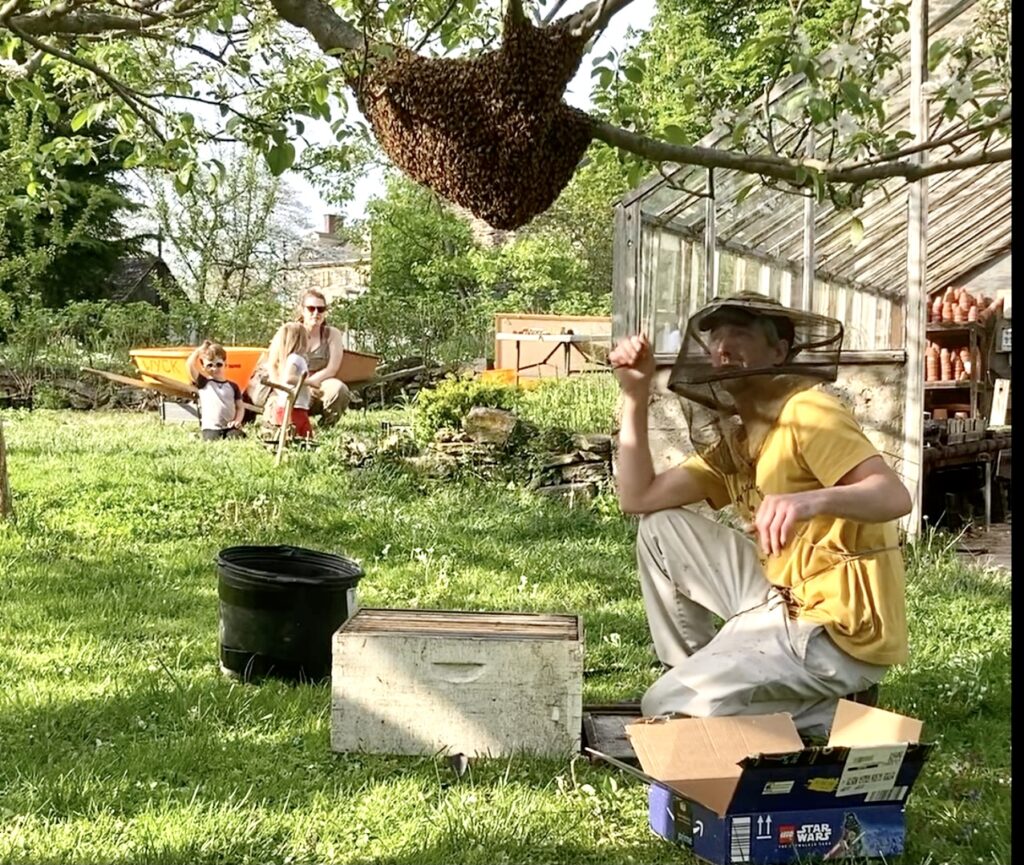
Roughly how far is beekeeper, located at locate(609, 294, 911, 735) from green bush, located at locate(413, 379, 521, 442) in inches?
211

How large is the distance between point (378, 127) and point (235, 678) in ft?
7.53

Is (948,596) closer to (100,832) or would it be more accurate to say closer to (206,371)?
(100,832)

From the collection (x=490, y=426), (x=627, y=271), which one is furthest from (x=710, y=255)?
(x=490, y=426)

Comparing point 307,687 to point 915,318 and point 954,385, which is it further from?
point 954,385

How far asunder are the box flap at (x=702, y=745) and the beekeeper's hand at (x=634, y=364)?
1.04 metres

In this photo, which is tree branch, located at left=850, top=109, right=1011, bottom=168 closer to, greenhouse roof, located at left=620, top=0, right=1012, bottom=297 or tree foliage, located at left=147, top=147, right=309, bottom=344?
greenhouse roof, located at left=620, top=0, right=1012, bottom=297

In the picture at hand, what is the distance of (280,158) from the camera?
10.6 feet

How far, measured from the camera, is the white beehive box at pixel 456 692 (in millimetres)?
3412

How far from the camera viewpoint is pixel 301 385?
9.43 m

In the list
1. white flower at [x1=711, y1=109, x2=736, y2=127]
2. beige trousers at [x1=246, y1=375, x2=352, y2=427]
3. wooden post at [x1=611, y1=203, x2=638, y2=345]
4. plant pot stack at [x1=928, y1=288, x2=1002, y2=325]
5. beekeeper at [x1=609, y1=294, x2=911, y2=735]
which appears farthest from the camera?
plant pot stack at [x1=928, y1=288, x2=1002, y2=325]

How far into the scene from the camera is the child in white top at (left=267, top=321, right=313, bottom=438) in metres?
9.55

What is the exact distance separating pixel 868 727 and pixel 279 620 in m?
2.21

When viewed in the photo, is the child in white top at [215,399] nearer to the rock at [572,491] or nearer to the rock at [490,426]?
the rock at [490,426]

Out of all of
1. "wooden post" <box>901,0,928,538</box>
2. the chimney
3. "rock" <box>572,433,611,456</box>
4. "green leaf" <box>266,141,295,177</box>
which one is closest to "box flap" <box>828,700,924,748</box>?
"green leaf" <box>266,141,295,177</box>
